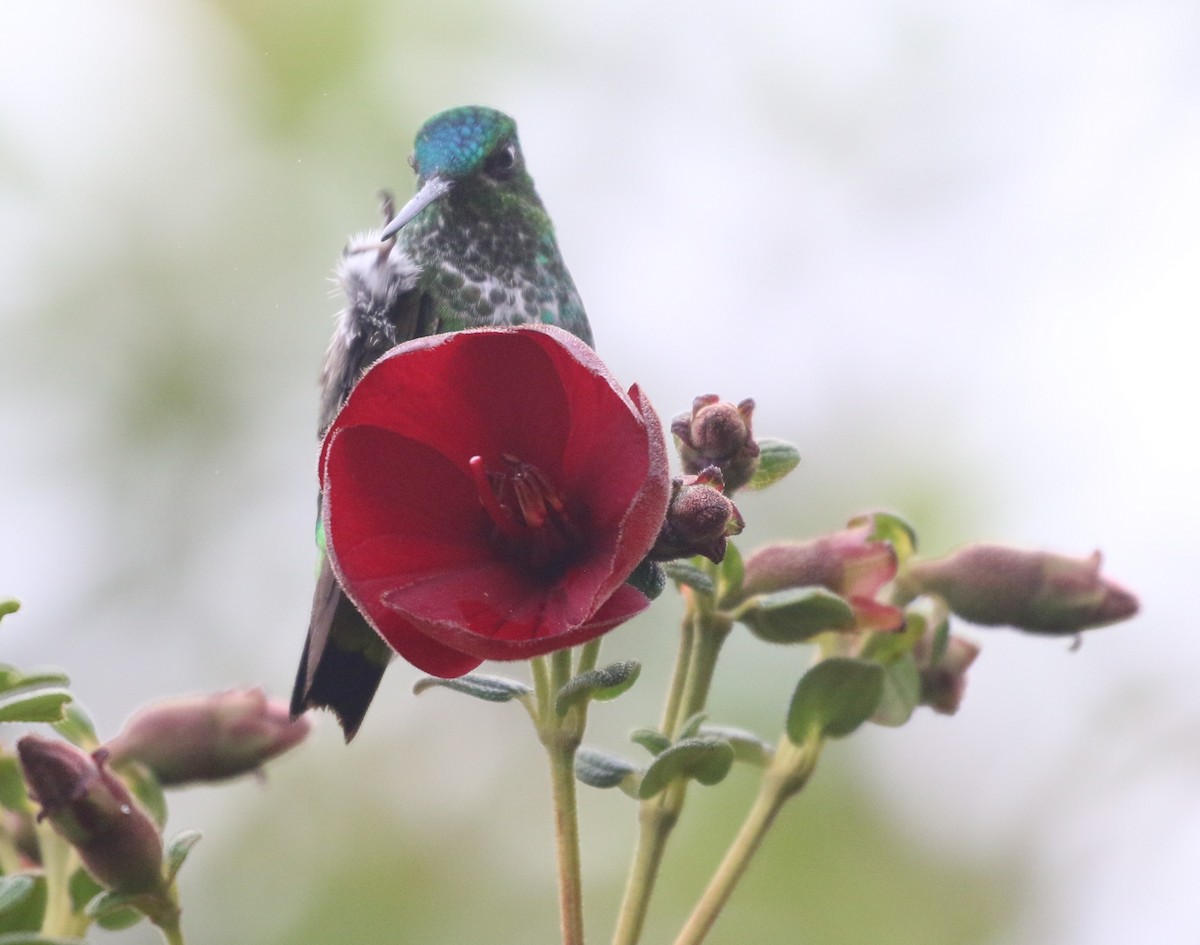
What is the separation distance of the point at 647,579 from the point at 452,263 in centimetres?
123

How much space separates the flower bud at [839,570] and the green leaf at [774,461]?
8 cm

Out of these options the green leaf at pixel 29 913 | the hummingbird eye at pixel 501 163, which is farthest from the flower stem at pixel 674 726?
the hummingbird eye at pixel 501 163

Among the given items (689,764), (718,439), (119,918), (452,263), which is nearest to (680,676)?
(689,764)

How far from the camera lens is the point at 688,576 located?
1.25m

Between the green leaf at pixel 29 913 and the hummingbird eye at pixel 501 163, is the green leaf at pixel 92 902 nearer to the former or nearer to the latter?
the green leaf at pixel 29 913

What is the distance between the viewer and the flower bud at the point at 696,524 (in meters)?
0.99

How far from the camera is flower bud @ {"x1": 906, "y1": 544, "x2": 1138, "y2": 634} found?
1527 millimetres

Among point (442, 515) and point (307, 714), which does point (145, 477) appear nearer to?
point (307, 714)

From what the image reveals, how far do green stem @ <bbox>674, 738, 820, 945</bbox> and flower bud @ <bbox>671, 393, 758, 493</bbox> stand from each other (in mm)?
333

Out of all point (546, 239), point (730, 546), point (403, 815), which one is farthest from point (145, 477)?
point (730, 546)

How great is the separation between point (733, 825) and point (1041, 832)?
139cm

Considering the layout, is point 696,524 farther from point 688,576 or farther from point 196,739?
point 196,739

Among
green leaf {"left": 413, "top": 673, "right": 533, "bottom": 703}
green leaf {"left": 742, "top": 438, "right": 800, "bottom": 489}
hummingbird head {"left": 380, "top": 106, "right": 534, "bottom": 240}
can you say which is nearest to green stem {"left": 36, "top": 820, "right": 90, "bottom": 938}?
green leaf {"left": 413, "top": 673, "right": 533, "bottom": 703}

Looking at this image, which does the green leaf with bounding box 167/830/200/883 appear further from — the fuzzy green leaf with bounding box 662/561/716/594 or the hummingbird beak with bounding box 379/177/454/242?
the hummingbird beak with bounding box 379/177/454/242
